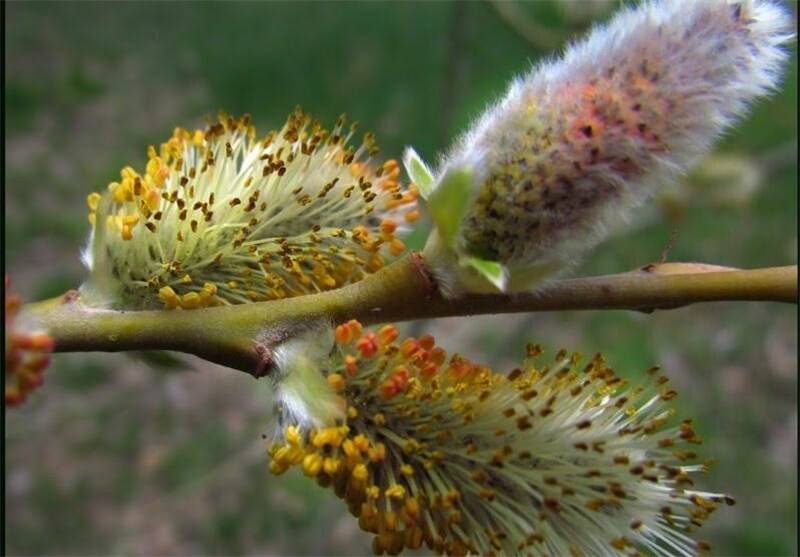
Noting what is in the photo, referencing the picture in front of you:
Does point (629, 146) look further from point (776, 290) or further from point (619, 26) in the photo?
point (776, 290)

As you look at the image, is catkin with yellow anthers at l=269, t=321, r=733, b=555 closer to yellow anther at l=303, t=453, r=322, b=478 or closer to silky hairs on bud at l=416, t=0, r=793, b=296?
yellow anther at l=303, t=453, r=322, b=478

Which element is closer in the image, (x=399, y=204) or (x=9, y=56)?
(x=399, y=204)

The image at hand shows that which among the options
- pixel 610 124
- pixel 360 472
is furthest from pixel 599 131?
pixel 360 472

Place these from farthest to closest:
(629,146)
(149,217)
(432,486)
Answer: (149,217)
(432,486)
(629,146)

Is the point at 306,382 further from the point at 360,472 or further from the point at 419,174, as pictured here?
the point at 419,174

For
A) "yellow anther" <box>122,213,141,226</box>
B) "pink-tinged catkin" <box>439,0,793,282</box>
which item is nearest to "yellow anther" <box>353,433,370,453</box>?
"pink-tinged catkin" <box>439,0,793,282</box>

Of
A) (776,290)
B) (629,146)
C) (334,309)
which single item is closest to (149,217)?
(334,309)

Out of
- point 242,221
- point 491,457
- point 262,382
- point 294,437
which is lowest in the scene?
point 491,457
